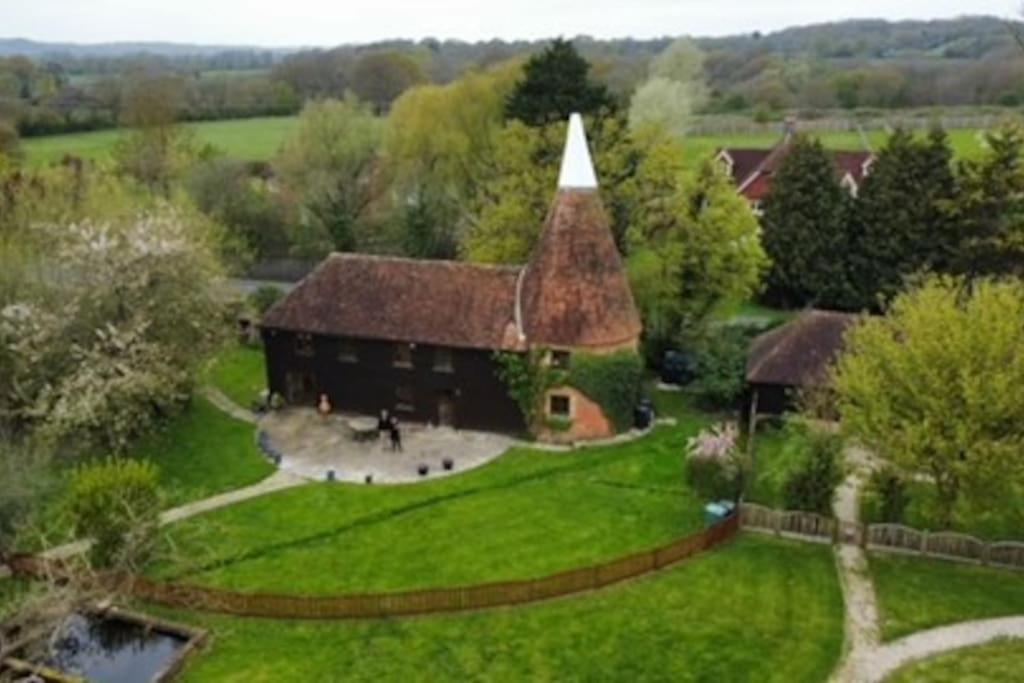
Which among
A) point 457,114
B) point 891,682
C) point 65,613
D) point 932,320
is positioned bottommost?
point 891,682

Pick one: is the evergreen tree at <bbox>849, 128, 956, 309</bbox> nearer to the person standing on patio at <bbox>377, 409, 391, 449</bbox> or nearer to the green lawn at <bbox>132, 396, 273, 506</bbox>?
the person standing on patio at <bbox>377, 409, 391, 449</bbox>

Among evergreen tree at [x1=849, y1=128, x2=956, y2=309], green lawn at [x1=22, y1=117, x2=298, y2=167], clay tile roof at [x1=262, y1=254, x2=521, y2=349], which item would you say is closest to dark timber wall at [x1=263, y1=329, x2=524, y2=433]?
clay tile roof at [x1=262, y1=254, x2=521, y2=349]

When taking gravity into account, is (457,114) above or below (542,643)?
above

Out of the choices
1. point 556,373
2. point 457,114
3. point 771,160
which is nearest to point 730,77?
point 771,160

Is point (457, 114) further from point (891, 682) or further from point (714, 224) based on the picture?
point (891, 682)

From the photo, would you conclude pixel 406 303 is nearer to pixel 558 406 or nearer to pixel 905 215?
pixel 558 406

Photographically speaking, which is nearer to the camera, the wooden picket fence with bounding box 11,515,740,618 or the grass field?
the wooden picket fence with bounding box 11,515,740,618

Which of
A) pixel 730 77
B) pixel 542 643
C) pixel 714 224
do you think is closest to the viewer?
pixel 542 643
